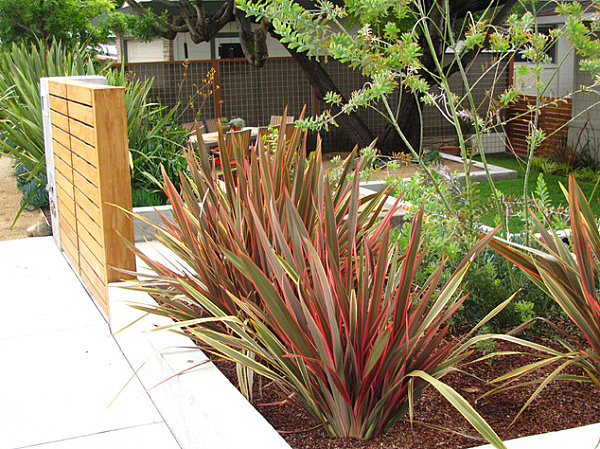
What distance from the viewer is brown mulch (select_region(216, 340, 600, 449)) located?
236cm

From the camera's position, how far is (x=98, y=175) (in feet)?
13.2

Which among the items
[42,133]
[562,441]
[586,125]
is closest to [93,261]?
[42,133]

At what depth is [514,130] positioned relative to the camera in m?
13.8

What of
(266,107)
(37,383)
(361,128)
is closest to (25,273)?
(37,383)

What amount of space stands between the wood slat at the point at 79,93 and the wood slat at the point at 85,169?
1.32 feet

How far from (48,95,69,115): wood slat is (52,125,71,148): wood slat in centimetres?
16

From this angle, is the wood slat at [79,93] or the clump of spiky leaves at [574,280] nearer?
the clump of spiky leaves at [574,280]

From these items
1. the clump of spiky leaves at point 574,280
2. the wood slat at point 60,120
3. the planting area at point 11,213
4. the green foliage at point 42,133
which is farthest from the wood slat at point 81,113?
the planting area at point 11,213

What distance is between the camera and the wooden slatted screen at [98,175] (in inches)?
157

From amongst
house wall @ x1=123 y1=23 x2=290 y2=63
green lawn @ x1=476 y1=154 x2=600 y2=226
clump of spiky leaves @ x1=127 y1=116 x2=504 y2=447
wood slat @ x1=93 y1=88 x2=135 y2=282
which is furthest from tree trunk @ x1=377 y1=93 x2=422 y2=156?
clump of spiky leaves @ x1=127 y1=116 x2=504 y2=447

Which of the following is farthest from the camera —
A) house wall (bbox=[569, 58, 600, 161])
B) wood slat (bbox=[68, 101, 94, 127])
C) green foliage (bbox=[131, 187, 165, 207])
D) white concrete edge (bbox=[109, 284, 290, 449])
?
house wall (bbox=[569, 58, 600, 161])

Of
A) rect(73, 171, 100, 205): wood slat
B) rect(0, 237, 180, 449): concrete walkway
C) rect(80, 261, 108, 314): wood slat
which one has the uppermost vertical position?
rect(73, 171, 100, 205): wood slat

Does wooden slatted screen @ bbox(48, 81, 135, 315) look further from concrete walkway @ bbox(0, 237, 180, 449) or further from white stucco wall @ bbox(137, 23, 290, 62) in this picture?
white stucco wall @ bbox(137, 23, 290, 62)

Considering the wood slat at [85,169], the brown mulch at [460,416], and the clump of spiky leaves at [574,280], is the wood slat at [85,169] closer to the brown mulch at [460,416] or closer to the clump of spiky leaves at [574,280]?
the brown mulch at [460,416]
